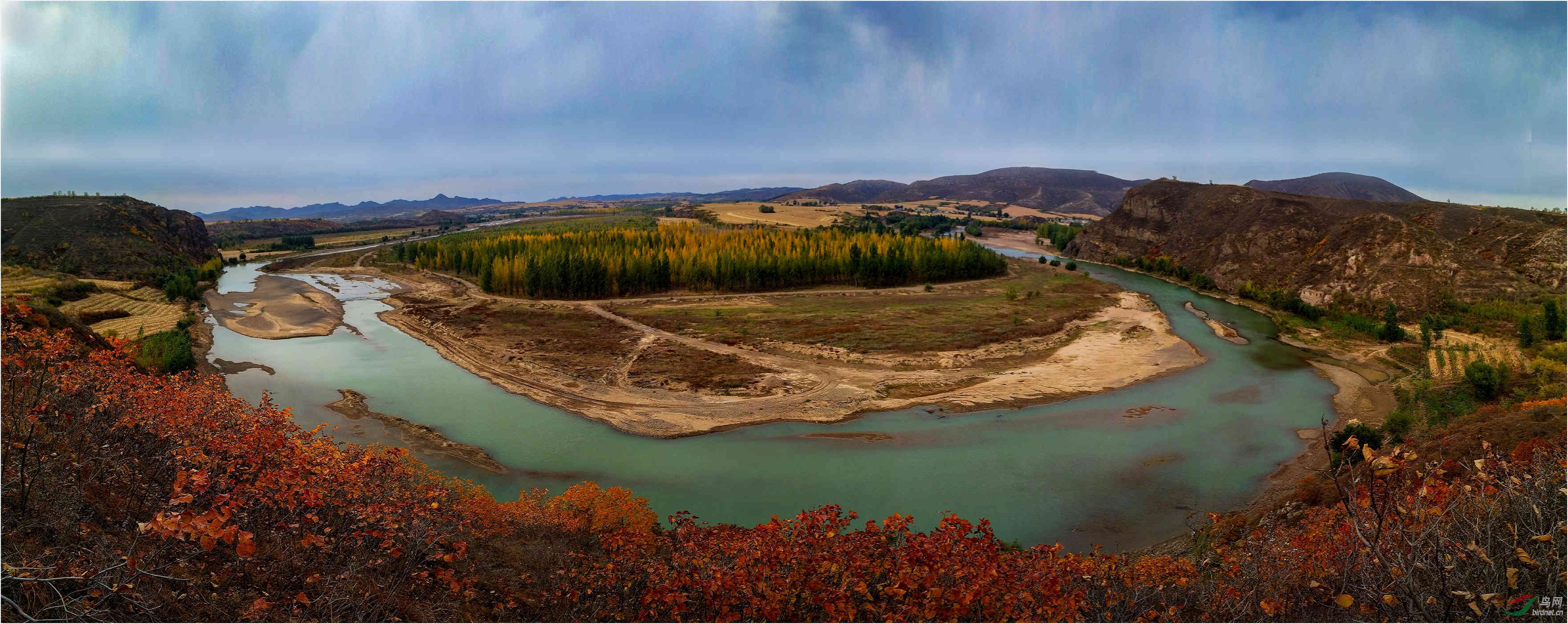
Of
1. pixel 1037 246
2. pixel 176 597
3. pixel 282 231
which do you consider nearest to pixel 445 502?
pixel 176 597

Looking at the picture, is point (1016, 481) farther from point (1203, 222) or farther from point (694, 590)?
point (1203, 222)

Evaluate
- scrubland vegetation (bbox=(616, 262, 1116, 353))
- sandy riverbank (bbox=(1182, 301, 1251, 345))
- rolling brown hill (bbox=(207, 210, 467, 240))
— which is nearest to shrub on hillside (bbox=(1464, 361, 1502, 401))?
sandy riverbank (bbox=(1182, 301, 1251, 345))

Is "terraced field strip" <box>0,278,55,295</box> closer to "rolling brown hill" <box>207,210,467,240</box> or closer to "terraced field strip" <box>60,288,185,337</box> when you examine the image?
"terraced field strip" <box>60,288,185,337</box>

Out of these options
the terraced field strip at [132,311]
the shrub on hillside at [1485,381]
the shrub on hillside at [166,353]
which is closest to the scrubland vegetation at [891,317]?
the shrub on hillside at [1485,381]

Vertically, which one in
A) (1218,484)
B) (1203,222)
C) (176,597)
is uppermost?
(1203,222)

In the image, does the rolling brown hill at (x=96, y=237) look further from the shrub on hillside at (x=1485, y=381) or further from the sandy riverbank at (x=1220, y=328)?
the shrub on hillside at (x=1485, y=381)
